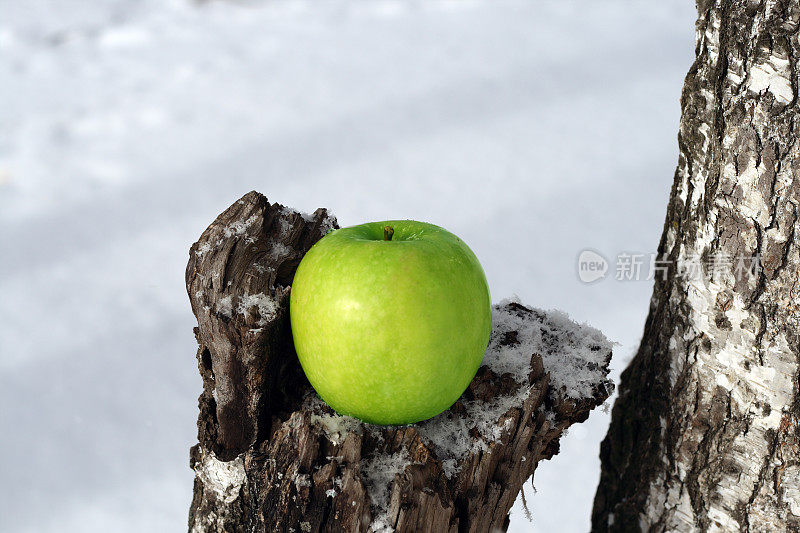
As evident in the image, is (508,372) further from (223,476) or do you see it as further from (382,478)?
(223,476)

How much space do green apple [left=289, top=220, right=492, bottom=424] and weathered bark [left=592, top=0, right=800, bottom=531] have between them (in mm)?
358

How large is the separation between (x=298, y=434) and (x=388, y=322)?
0.64 feet

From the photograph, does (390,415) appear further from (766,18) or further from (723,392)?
(766,18)

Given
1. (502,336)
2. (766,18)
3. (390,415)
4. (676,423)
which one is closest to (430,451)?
(390,415)

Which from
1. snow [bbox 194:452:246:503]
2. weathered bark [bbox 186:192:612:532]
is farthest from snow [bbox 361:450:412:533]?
snow [bbox 194:452:246:503]

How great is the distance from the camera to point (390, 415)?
92cm

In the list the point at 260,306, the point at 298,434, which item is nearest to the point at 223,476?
the point at 298,434

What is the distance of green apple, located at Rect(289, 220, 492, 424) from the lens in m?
0.85

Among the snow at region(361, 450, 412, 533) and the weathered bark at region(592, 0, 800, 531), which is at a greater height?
the weathered bark at region(592, 0, 800, 531)

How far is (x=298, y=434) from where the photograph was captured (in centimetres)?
91

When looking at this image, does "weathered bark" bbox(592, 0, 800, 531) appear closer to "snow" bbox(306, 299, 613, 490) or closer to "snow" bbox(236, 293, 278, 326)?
"snow" bbox(306, 299, 613, 490)

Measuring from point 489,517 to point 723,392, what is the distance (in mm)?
392

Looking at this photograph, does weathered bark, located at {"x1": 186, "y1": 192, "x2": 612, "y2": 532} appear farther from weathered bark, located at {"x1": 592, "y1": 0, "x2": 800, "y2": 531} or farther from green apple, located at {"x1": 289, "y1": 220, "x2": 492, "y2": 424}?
weathered bark, located at {"x1": 592, "y1": 0, "x2": 800, "y2": 531}

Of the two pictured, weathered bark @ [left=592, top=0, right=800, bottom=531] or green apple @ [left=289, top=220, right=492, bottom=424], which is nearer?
green apple @ [left=289, top=220, right=492, bottom=424]
